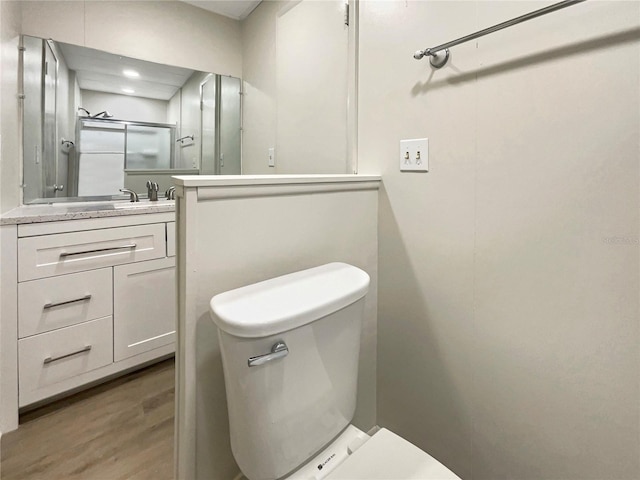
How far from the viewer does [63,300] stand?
1.57 metres

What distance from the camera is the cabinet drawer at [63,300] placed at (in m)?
1.48

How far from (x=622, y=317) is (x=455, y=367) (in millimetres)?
497

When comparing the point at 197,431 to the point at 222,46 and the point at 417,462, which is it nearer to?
the point at 417,462

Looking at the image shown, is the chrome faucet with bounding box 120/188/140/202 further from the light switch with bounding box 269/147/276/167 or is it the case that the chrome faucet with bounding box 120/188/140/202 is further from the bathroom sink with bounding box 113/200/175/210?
the light switch with bounding box 269/147/276/167

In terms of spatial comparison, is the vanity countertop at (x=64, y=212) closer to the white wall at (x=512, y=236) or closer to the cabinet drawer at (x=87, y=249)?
the cabinet drawer at (x=87, y=249)

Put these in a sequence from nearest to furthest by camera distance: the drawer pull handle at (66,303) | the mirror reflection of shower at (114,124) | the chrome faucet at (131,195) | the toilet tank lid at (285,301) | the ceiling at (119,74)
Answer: the toilet tank lid at (285,301) < the drawer pull handle at (66,303) < the mirror reflection of shower at (114,124) < the ceiling at (119,74) < the chrome faucet at (131,195)

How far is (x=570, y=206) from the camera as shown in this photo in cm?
87

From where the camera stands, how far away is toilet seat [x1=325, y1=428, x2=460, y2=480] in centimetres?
77

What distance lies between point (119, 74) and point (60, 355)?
1.69 meters

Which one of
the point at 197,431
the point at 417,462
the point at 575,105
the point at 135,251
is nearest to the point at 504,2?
the point at 575,105

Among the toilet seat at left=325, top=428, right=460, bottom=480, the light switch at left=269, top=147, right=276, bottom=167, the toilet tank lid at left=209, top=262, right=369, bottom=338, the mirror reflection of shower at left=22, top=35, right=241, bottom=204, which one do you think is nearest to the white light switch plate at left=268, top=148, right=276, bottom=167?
the light switch at left=269, top=147, right=276, bottom=167

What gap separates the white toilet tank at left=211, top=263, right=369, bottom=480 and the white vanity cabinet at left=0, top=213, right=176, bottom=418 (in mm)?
1198

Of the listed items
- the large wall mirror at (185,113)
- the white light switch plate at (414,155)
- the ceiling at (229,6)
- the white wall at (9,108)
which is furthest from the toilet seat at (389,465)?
the ceiling at (229,6)

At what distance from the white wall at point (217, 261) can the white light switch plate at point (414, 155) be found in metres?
0.32
